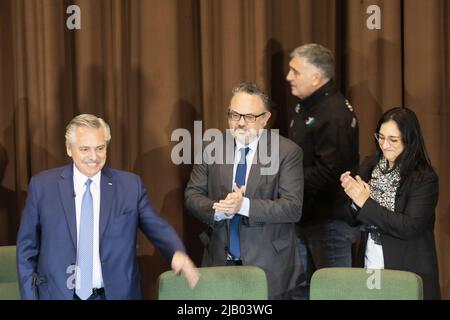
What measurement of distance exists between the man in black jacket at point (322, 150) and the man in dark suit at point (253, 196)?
0.28 meters

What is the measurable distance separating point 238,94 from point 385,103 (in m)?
1.27

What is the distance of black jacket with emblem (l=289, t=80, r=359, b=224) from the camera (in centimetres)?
441

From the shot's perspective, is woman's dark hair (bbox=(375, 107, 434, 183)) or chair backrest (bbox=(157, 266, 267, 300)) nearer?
chair backrest (bbox=(157, 266, 267, 300))

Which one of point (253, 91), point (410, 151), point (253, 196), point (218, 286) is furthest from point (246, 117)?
point (218, 286)

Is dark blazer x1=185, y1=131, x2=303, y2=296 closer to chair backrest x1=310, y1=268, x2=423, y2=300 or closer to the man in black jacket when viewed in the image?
the man in black jacket

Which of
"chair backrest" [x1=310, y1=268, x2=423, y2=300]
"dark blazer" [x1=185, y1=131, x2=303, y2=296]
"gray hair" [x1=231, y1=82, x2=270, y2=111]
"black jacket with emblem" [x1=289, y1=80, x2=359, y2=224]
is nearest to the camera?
"chair backrest" [x1=310, y1=268, x2=423, y2=300]

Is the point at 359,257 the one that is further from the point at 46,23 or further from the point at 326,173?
the point at 46,23

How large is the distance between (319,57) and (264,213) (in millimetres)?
1039

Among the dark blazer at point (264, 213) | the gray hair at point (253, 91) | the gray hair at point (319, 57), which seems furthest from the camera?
the gray hair at point (319, 57)

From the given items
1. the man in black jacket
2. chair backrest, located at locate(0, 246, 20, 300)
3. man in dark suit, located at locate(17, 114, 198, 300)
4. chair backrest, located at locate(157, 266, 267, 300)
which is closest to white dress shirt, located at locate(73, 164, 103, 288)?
man in dark suit, located at locate(17, 114, 198, 300)

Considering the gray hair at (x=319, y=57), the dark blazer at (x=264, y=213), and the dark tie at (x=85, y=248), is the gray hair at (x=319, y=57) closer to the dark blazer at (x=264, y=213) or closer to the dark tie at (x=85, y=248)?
the dark blazer at (x=264, y=213)

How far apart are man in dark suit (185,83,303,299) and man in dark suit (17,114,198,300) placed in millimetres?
439

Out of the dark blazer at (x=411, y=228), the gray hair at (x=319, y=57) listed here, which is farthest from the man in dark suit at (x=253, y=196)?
the gray hair at (x=319, y=57)

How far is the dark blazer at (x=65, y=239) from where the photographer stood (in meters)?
3.59
